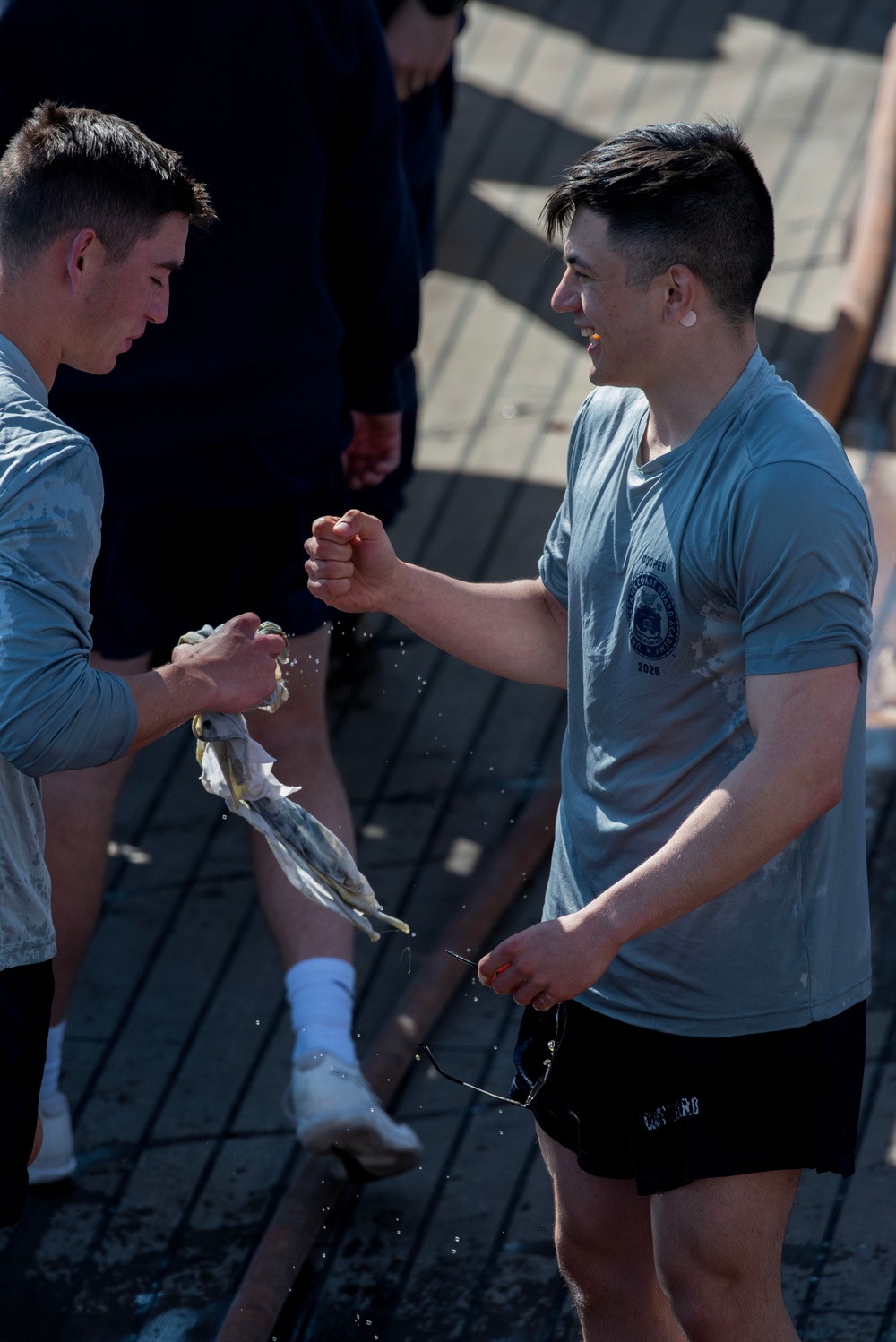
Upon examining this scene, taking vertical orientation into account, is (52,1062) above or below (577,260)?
below

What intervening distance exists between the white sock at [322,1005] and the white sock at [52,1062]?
1.38ft

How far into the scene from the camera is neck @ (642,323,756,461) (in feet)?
6.77

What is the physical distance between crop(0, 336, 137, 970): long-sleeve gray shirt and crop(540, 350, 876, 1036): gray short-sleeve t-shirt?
0.62 m

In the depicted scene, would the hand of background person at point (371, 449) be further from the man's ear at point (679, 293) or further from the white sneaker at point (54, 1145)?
the man's ear at point (679, 293)

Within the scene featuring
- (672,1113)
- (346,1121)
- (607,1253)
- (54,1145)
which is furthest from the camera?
(54,1145)

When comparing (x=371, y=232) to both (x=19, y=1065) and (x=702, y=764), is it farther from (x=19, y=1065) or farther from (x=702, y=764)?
(x=19, y=1065)

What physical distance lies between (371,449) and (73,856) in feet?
3.47

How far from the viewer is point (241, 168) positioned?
2.90m

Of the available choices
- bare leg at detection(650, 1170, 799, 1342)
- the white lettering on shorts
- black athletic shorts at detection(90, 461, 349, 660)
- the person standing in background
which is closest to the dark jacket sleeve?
the person standing in background

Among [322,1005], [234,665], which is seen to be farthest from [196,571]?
[234,665]

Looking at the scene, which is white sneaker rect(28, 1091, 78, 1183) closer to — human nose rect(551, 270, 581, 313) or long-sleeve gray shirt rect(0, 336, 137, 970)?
long-sleeve gray shirt rect(0, 336, 137, 970)

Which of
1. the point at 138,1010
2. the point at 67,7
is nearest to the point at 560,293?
the point at 67,7

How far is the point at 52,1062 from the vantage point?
10.00 ft

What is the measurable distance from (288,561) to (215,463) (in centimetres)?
24
